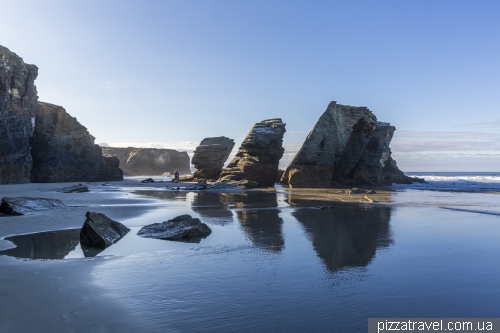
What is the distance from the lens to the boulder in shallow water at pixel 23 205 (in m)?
13.1

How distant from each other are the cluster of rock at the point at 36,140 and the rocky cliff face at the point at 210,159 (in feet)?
50.8

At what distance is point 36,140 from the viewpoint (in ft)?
157

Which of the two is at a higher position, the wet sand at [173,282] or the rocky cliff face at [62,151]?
the rocky cliff face at [62,151]

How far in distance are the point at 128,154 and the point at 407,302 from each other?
13355 centimetres

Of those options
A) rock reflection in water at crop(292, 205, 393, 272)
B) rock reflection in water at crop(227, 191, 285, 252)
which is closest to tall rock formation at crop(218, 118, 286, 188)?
rock reflection in water at crop(227, 191, 285, 252)

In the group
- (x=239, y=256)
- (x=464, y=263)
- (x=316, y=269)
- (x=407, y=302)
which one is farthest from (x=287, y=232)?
(x=407, y=302)

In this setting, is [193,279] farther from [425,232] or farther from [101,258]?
[425,232]

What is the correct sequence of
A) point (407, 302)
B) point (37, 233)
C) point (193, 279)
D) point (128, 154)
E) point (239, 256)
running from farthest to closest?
1. point (128, 154)
2. point (37, 233)
3. point (239, 256)
4. point (193, 279)
5. point (407, 302)

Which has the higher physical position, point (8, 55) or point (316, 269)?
point (8, 55)

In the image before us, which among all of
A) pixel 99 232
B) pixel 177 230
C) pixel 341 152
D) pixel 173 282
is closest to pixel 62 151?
pixel 341 152

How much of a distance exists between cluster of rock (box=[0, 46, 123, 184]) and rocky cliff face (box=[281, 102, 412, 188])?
3154 cm

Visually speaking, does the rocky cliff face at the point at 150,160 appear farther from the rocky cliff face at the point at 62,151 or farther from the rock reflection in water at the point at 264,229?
the rock reflection in water at the point at 264,229

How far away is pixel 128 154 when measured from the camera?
129 meters

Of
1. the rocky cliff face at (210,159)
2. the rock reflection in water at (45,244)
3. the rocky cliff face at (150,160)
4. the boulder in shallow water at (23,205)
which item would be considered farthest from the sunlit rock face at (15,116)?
the rocky cliff face at (150,160)
